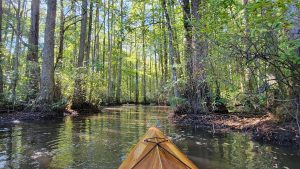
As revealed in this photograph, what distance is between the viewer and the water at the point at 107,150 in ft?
17.3

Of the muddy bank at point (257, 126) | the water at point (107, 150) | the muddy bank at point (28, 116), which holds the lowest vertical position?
the water at point (107, 150)

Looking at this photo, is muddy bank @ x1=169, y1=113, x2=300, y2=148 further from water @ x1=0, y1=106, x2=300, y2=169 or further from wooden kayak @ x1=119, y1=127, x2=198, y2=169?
wooden kayak @ x1=119, y1=127, x2=198, y2=169

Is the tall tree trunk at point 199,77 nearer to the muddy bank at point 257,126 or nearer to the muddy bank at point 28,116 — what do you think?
the muddy bank at point 257,126

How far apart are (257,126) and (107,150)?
15.0 ft

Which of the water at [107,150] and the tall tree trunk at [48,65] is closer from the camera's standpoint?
the water at [107,150]

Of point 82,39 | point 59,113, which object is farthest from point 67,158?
point 82,39

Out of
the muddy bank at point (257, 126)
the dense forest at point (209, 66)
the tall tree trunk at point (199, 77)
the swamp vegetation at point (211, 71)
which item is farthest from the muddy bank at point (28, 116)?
the tall tree trunk at point (199, 77)

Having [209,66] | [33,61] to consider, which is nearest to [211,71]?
[209,66]

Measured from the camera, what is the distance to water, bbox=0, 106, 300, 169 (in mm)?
5258

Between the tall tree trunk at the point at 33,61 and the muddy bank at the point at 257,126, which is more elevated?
the tall tree trunk at the point at 33,61

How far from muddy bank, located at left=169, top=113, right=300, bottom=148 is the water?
0.43 meters

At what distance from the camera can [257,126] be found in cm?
818

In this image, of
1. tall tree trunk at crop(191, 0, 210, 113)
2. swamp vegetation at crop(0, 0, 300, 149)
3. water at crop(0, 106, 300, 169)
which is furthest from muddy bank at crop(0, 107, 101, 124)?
tall tree trunk at crop(191, 0, 210, 113)

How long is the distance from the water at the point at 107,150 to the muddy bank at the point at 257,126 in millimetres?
434
